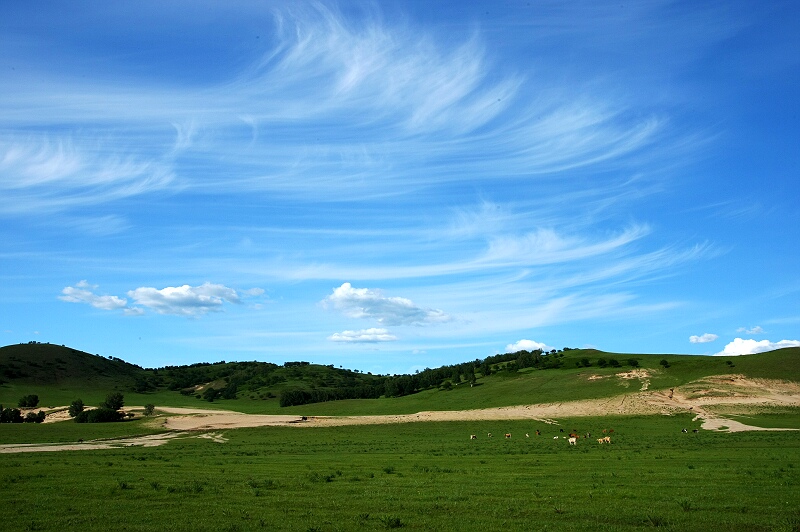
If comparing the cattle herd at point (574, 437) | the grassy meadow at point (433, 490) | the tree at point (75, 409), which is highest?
the tree at point (75, 409)

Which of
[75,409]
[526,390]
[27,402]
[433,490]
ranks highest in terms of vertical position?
[526,390]

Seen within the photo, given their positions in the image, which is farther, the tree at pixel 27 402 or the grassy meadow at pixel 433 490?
the tree at pixel 27 402

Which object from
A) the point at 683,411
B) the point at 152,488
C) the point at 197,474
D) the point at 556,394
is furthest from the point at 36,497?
the point at 556,394

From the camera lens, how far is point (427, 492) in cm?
2611

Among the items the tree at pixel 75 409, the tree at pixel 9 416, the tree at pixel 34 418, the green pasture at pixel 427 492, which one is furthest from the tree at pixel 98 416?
the green pasture at pixel 427 492

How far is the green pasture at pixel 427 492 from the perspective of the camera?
19.7 m

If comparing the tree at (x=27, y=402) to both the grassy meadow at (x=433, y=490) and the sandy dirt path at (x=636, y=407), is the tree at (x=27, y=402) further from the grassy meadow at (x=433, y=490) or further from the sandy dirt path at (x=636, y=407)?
the grassy meadow at (x=433, y=490)

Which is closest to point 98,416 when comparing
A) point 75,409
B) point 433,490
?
point 75,409

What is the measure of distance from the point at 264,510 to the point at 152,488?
8.55m

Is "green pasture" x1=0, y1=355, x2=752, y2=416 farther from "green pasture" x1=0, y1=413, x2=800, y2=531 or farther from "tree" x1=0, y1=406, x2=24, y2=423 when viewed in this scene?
"green pasture" x1=0, y1=413, x2=800, y2=531

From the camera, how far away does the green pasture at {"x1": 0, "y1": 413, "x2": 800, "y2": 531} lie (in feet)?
64.7

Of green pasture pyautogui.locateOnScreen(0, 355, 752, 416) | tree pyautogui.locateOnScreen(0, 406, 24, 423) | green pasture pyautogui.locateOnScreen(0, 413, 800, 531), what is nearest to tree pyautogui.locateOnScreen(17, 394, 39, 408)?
green pasture pyautogui.locateOnScreen(0, 355, 752, 416)

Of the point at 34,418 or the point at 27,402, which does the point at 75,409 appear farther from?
the point at 27,402

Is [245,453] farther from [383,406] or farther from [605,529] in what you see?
[383,406]
